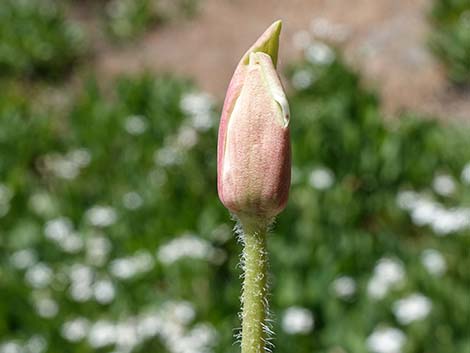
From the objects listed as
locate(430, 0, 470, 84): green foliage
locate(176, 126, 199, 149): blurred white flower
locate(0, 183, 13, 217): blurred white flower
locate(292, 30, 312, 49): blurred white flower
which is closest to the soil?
locate(292, 30, 312, 49): blurred white flower

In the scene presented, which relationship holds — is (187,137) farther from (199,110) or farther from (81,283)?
(81,283)

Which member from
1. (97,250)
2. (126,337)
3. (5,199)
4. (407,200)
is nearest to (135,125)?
(5,199)

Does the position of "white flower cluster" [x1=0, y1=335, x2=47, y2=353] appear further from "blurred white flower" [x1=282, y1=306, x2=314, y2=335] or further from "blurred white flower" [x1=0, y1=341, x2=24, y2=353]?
"blurred white flower" [x1=282, y1=306, x2=314, y2=335]

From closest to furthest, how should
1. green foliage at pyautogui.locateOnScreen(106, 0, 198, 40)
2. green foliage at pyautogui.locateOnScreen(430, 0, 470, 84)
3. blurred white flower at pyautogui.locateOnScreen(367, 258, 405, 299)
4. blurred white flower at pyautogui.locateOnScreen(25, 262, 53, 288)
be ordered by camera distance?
blurred white flower at pyautogui.locateOnScreen(367, 258, 405, 299) < blurred white flower at pyautogui.locateOnScreen(25, 262, 53, 288) < green foliage at pyautogui.locateOnScreen(430, 0, 470, 84) < green foliage at pyautogui.locateOnScreen(106, 0, 198, 40)

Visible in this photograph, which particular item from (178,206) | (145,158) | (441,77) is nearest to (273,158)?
(178,206)

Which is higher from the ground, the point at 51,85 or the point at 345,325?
the point at 51,85

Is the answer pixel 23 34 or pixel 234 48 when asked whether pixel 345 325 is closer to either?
pixel 234 48

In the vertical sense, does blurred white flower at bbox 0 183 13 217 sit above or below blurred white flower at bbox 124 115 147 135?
below
